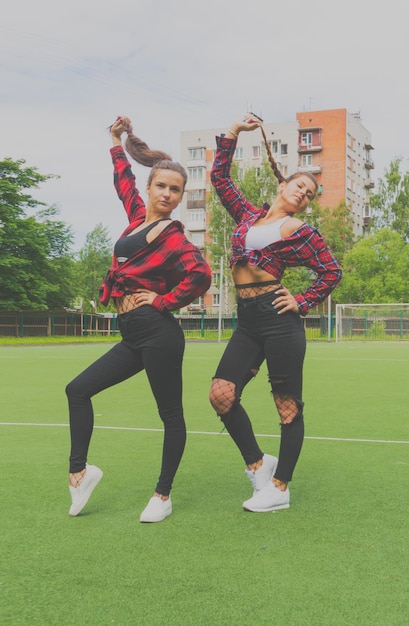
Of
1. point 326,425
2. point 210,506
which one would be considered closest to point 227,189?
point 210,506

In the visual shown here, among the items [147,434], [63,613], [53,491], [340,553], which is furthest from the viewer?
[147,434]

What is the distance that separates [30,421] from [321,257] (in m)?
4.45

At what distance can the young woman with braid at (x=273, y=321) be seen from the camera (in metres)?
3.96

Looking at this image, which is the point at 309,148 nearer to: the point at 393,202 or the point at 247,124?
the point at 393,202

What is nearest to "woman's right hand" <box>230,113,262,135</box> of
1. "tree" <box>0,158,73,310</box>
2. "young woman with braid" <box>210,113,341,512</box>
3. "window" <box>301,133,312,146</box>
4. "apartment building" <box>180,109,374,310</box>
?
"young woman with braid" <box>210,113,341,512</box>

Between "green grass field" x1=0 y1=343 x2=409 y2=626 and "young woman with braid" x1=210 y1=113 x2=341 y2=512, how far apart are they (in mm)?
280

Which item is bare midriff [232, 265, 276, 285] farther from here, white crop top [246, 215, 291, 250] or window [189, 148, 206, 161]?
window [189, 148, 206, 161]

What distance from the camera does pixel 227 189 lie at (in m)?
4.39

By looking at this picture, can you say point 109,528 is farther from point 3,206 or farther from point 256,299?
point 3,206

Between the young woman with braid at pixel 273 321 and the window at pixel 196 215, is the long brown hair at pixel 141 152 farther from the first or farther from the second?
the window at pixel 196 215

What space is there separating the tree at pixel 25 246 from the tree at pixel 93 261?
93.5 ft

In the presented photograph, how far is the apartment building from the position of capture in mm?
74125

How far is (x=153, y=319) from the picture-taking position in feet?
12.4

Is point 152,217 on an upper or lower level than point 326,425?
upper
